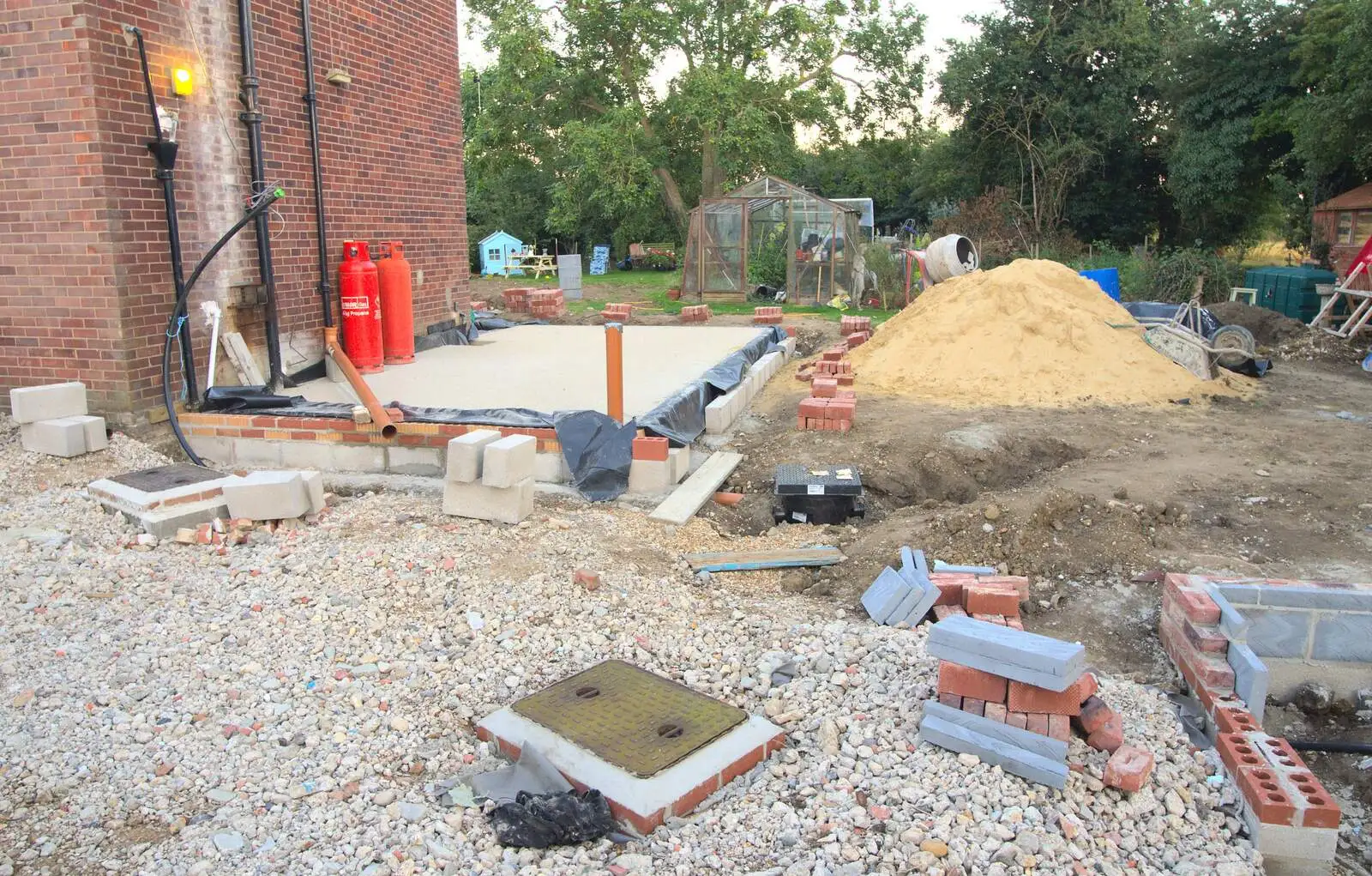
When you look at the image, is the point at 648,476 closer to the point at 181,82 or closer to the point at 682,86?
the point at 181,82

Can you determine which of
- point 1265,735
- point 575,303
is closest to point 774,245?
point 575,303

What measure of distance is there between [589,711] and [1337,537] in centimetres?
501

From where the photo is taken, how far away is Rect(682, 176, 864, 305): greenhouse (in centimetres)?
2027

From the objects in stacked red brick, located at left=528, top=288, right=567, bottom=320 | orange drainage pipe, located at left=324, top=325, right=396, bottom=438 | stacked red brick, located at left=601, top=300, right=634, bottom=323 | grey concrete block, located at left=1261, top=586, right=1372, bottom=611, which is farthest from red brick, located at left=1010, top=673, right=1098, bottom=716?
stacked red brick, located at left=528, top=288, right=567, bottom=320

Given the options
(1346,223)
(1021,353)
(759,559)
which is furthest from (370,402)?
(1346,223)

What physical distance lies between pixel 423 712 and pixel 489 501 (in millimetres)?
2115

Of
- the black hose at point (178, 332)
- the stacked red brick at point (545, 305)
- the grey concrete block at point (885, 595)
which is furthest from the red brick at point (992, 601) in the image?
the stacked red brick at point (545, 305)

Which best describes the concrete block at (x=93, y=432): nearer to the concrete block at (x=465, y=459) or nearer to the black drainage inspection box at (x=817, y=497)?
the concrete block at (x=465, y=459)

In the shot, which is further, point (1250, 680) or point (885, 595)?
point (885, 595)

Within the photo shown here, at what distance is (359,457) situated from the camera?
6.84 meters

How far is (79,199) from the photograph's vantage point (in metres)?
6.54

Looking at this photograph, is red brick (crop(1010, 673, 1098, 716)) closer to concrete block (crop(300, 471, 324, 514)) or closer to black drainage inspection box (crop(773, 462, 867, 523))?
black drainage inspection box (crop(773, 462, 867, 523))

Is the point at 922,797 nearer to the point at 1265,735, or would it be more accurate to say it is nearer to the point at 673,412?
the point at 1265,735

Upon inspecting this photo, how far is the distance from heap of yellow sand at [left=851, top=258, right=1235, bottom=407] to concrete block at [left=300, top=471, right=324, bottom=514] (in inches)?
256
